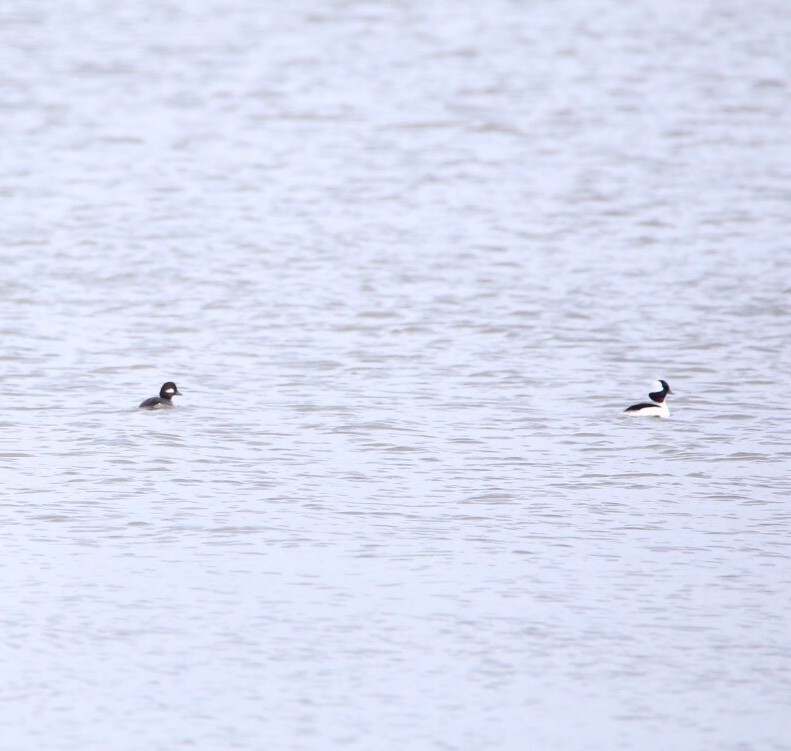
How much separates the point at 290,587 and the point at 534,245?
12.6m

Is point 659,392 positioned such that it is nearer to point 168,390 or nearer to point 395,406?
point 395,406

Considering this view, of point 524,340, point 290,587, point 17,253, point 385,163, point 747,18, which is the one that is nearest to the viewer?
point 290,587

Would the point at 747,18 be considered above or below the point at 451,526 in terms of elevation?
above

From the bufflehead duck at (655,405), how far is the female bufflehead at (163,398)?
3.58 meters

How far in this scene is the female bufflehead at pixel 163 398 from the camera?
13.2 m

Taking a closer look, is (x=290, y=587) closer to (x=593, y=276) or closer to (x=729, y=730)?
(x=729, y=730)

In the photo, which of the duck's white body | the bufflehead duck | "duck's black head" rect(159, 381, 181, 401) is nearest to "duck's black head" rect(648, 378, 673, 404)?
the bufflehead duck

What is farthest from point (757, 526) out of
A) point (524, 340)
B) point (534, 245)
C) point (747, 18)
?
point (747, 18)

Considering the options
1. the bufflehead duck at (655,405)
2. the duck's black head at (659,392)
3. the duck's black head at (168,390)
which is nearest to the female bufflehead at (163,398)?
the duck's black head at (168,390)

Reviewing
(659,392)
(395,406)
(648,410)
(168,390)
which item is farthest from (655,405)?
(168,390)

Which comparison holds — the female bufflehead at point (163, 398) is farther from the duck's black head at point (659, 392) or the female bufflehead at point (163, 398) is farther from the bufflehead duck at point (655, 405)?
the duck's black head at point (659, 392)

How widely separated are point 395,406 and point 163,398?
1863 millimetres

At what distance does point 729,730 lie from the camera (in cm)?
722

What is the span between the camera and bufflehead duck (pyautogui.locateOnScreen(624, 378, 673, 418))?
43.1 feet
